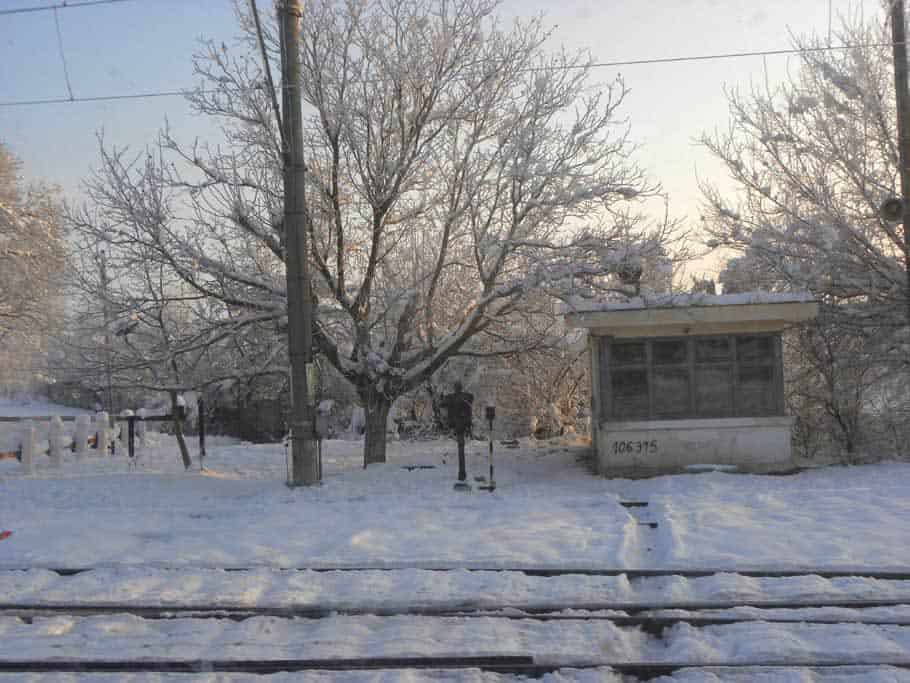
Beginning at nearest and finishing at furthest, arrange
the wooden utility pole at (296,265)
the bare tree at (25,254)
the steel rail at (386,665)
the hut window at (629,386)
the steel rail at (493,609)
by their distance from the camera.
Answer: the steel rail at (386,665)
the steel rail at (493,609)
the wooden utility pole at (296,265)
the hut window at (629,386)
the bare tree at (25,254)

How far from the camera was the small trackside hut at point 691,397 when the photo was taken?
1498 cm

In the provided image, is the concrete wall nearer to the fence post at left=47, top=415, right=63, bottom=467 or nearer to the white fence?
the white fence

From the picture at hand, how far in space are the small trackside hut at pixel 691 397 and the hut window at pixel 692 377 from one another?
0.02 metres

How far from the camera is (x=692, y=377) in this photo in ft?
49.6

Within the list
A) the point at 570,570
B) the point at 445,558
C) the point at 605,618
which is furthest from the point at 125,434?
the point at 605,618

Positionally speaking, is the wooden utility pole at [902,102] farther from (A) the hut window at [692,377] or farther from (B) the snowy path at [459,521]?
(B) the snowy path at [459,521]

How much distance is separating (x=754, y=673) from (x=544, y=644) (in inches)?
58.6

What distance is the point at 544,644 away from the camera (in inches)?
247

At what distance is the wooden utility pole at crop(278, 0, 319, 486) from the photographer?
12844 millimetres

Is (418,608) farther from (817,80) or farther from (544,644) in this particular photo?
(817,80)

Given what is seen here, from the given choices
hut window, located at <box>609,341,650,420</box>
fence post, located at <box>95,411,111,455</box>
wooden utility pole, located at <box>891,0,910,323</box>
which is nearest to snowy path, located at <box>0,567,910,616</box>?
hut window, located at <box>609,341,650,420</box>

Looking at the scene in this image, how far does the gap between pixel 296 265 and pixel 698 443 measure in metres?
7.69

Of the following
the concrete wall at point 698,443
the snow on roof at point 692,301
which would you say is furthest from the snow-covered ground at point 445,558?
the snow on roof at point 692,301

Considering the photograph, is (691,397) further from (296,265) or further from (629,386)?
(296,265)
